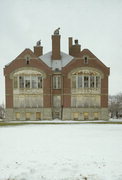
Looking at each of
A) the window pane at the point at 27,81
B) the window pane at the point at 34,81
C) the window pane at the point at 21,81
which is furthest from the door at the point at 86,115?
the window pane at the point at 21,81

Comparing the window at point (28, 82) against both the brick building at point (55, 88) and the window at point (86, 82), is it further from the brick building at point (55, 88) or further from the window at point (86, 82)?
the window at point (86, 82)

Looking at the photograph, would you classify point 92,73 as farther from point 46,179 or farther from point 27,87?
point 46,179

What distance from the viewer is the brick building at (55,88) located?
37000 millimetres

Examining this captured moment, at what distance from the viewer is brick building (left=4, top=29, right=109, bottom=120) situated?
121 feet

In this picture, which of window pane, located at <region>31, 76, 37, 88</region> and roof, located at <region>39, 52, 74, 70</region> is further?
roof, located at <region>39, 52, 74, 70</region>

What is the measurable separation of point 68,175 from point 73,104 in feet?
97.6

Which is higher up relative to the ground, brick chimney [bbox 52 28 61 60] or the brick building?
brick chimney [bbox 52 28 61 60]

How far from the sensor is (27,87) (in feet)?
121

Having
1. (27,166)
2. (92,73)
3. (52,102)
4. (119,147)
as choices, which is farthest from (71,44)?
(27,166)

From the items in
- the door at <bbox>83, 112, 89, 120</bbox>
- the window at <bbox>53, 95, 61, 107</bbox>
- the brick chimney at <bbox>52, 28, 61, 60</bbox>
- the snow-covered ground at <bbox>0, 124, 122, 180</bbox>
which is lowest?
the door at <bbox>83, 112, 89, 120</bbox>

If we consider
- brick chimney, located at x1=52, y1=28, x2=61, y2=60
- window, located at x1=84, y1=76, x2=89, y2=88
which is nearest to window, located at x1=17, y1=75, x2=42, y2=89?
brick chimney, located at x1=52, y1=28, x2=61, y2=60

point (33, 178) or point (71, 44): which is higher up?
point (71, 44)

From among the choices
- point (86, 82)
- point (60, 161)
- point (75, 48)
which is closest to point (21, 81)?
point (86, 82)

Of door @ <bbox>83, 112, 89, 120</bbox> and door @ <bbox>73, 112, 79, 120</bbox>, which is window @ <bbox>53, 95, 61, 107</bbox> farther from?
door @ <bbox>83, 112, 89, 120</bbox>
